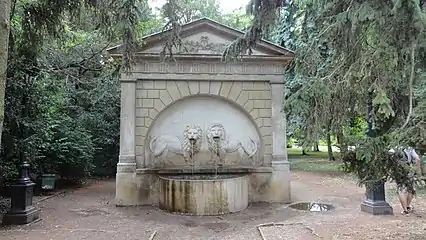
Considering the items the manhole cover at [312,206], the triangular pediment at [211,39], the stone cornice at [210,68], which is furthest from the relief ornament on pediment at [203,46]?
the manhole cover at [312,206]

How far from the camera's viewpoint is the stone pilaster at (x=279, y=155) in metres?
10.8

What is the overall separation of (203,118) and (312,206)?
378cm

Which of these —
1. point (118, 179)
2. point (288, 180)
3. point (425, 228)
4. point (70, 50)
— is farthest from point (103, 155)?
point (425, 228)

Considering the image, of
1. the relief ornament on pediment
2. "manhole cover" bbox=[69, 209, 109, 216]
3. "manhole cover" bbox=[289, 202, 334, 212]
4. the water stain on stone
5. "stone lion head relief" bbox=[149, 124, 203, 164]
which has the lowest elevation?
the water stain on stone

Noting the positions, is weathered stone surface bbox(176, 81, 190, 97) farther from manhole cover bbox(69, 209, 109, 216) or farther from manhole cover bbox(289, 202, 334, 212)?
manhole cover bbox(289, 202, 334, 212)

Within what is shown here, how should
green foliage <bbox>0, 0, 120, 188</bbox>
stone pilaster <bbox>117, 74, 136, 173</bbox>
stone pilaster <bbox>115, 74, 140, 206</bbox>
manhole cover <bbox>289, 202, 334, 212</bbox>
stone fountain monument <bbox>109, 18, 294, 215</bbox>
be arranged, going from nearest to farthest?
green foliage <bbox>0, 0, 120, 188</bbox>
manhole cover <bbox>289, 202, 334, 212</bbox>
stone pilaster <bbox>115, 74, 140, 206</bbox>
stone pilaster <bbox>117, 74, 136, 173</bbox>
stone fountain monument <bbox>109, 18, 294, 215</bbox>

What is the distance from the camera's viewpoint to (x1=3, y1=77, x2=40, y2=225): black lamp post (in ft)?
25.4

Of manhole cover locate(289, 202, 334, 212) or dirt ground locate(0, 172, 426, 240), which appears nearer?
dirt ground locate(0, 172, 426, 240)

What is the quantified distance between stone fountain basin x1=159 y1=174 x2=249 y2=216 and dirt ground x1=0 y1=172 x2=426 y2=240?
304 millimetres

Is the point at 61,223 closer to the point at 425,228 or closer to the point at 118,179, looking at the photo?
the point at 118,179

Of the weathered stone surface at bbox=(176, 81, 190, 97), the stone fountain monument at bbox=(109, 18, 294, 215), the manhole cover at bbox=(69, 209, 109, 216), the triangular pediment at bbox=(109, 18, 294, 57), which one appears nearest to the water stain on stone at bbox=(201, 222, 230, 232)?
the stone fountain monument at bbox=(109, 18, 294, 215)

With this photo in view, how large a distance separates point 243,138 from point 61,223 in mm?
5298

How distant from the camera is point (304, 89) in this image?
197 inches

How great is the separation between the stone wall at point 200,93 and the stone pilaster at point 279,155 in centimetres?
14
